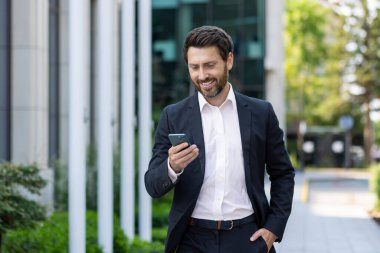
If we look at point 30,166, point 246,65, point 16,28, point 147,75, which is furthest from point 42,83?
point 246,65

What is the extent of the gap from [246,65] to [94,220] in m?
23.6

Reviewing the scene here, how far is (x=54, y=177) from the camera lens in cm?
1244

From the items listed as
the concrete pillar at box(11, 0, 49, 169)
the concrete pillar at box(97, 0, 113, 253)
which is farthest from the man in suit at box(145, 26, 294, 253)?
the concrete pillar at box(11, 0, 49, 169)

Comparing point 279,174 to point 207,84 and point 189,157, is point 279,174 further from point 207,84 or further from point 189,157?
point 189,157

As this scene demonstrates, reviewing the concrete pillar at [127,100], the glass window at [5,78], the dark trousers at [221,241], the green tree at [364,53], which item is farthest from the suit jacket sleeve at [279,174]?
the green tree at [364,53]

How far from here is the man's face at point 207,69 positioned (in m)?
3.98

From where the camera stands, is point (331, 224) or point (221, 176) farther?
point (331, 224)

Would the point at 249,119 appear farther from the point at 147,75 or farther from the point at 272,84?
the point at 272,84

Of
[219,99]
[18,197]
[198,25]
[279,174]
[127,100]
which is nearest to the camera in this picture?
[219,99]

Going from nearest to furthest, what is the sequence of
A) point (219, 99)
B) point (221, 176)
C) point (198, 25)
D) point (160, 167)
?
1. point (160, 167)
2. point (221, 176)
3. point (219, 99)
4. point (198, 25)

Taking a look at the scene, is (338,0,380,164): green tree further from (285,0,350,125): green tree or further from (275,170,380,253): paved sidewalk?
(275,170,380,253): paved sidewalk

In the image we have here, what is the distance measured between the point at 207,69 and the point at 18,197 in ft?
13.0

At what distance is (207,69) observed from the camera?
3992 millimetres

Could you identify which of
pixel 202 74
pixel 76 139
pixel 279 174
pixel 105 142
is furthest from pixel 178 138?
pixel 105 142
